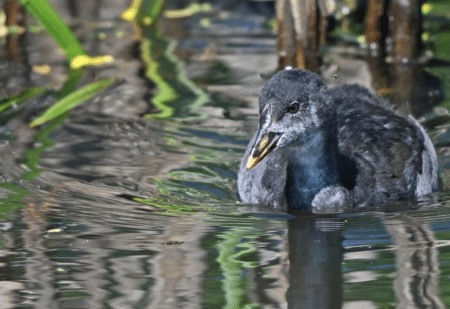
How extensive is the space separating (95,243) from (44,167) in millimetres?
1370

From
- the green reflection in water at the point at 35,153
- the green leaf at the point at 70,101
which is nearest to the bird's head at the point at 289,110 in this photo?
the green reflection in water at the point at 35,153

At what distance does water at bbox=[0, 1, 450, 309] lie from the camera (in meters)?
4.00

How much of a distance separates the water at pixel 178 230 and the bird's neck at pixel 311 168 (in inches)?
6.3

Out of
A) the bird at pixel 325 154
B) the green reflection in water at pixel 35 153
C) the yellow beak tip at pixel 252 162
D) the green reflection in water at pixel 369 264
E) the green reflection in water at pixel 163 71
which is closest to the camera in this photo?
the green reflection in water at pixel 369 264

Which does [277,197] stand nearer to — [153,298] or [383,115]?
[383,115]

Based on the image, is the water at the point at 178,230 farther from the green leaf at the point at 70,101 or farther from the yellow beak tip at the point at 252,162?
the yellow beak tip at the point at 252,162

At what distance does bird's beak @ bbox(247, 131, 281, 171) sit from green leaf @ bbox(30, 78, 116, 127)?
236cm

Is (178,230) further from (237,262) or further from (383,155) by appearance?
(383,155)

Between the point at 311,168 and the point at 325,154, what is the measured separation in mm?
122

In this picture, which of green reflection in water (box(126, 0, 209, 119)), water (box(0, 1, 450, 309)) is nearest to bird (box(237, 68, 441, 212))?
water (box(0, 1, 450, 309))

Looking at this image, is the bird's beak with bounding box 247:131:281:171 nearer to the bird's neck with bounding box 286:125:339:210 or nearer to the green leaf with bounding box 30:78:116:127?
the bird's neck with bounding box 286:125:339:210

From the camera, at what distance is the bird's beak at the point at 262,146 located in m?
4.72

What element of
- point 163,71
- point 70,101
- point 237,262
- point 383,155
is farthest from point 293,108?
point 163,71

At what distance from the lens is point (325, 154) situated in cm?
500
